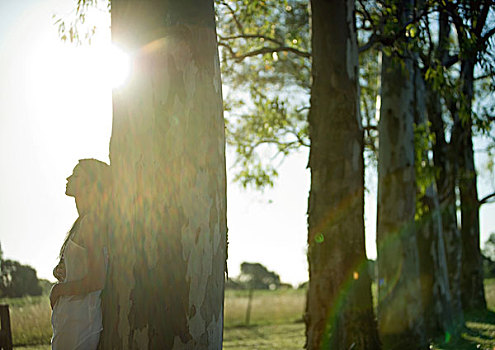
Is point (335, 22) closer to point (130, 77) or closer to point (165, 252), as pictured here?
point (130, 77)

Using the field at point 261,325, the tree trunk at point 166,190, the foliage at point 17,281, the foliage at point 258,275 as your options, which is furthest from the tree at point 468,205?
the foliage at point 258,275

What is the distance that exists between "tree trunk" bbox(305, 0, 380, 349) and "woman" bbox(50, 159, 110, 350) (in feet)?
13.9

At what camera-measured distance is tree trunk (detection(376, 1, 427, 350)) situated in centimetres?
1069

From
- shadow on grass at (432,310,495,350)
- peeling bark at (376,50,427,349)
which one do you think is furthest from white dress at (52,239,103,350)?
peeling bark at (376,50,427,349)

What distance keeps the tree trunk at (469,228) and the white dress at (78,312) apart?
1606 centimetres

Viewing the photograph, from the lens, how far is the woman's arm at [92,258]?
3.48 metres

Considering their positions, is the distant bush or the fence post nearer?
the fence post

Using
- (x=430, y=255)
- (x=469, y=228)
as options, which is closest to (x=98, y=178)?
(x=430, y=255)

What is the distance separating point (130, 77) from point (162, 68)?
0.75 feet

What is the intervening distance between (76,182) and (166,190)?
2.69 ft

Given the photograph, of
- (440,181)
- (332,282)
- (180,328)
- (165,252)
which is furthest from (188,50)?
(440,181)

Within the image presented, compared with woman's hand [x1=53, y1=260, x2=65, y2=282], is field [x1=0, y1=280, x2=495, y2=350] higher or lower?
lower

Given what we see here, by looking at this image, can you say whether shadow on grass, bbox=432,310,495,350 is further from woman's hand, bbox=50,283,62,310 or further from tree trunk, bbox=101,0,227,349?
woman's hand, bbox=50,283,62,310

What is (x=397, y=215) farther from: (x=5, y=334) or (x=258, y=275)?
(x=258, y=275)
